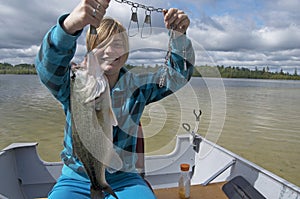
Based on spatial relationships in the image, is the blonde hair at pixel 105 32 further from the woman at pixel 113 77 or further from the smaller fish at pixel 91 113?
the smaller fish at pixel 91 113

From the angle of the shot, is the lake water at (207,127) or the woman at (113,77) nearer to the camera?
the woman at (113,77)

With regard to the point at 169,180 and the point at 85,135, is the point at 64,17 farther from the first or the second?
the point at 169,180

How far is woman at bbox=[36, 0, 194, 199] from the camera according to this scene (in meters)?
1.67

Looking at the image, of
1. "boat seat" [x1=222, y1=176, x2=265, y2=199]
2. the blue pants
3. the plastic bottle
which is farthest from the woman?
"boat seat" [x1=222, y1=176, x2=265, y2=199]

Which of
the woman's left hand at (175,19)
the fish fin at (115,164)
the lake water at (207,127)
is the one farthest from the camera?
the lake water at (207,127)

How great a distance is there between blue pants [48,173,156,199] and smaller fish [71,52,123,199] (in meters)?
0.59

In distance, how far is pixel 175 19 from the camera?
6.31 ft

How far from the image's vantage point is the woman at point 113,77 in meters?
1.67

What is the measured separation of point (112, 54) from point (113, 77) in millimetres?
275

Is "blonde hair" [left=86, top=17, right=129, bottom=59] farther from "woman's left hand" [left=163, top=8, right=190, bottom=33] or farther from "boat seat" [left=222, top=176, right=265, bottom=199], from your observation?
"boat seat" [left=222, top=176, right=265, bottom=199]

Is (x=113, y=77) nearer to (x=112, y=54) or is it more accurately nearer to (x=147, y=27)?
(x=112, y=54)

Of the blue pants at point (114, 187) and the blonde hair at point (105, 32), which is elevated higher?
the blonde hair at point (105, 32)

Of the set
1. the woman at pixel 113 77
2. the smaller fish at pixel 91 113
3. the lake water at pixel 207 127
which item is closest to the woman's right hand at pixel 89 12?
the woman at pixel 113 77

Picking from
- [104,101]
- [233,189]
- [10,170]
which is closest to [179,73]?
[104,101]
